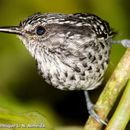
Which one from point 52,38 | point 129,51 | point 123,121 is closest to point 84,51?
point 52,38

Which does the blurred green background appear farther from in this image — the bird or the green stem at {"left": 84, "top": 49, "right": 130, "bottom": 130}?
the green stem at {"left": 84, "top": 49, "right": 130, "bottom": 130}

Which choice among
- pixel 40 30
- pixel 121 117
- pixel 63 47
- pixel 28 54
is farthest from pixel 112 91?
pixel 28 54

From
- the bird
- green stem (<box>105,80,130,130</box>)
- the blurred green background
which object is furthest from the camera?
the blurred green background

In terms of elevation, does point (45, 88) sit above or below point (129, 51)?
below

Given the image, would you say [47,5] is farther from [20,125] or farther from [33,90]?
[20,125]

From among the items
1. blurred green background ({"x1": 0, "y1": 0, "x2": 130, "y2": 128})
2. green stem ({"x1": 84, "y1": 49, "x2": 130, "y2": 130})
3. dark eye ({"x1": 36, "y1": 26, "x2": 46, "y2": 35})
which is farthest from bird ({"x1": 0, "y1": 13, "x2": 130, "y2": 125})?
blurred green background ({"x1": 0, "y1": 0, "x2": 130, "y2": 128})
